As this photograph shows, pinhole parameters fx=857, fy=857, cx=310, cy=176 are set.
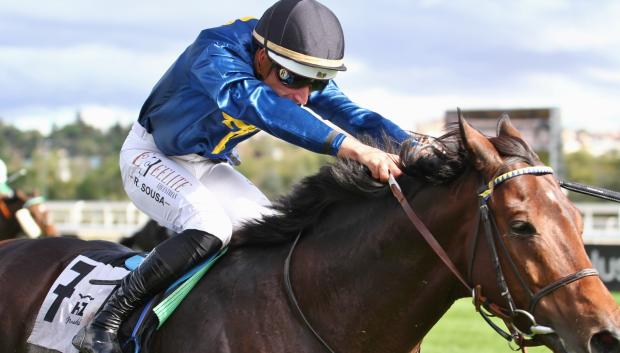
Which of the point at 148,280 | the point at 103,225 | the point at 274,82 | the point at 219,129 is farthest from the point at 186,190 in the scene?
the point at 103,225

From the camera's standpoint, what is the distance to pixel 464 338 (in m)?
11.3

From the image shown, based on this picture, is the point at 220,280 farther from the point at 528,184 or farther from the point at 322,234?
the point at 528,184

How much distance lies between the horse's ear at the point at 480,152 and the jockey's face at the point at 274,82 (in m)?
1.02

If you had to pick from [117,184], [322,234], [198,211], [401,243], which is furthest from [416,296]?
[117,184]

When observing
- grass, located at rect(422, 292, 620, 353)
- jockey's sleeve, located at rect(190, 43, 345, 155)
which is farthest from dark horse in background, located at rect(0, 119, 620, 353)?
grass, located at rect(422, 292, 620, 353)

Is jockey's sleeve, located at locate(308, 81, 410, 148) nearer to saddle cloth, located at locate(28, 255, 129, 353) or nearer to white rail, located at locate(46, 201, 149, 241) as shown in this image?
saddle cloth, located at locate(28, 255, 129, 353)

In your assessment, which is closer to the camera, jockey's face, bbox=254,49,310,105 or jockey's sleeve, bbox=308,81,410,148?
jockey's face, bbox=254,49,310,105

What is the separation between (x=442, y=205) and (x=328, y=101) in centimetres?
138

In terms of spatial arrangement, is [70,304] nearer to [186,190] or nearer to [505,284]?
[186,190]

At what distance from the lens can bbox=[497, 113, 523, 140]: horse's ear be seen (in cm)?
359

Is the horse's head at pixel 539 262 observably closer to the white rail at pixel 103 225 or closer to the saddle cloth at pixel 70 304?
the saddle cloth at pixel 70 304

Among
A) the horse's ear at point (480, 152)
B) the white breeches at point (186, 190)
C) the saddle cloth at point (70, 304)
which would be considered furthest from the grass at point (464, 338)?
the horse's ear at point (480, 152)

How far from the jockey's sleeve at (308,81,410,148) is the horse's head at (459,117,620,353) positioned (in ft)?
3.20

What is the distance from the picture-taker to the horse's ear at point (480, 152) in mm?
3391
